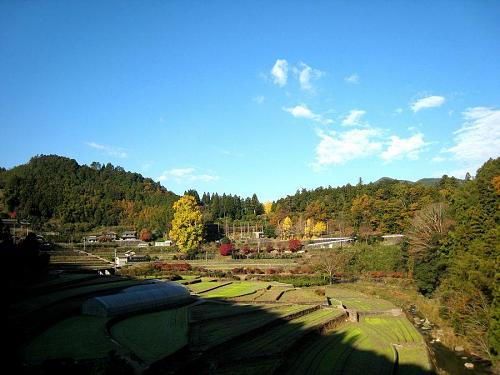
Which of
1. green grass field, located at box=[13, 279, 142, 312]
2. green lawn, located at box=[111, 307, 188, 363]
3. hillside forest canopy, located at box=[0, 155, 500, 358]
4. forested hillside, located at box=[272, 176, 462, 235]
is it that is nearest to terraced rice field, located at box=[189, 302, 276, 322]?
green lawn, located at box=[111, 307, 188, 363]

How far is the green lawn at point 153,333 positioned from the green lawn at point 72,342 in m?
1.04

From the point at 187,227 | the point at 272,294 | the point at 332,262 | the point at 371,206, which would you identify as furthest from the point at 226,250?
the point at 371,206

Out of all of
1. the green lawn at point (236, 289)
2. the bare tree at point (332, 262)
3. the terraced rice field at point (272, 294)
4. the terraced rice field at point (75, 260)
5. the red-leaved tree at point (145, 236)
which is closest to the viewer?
the terraced rice field at point (272, 294)

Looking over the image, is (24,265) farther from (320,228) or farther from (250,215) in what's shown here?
(250,215)

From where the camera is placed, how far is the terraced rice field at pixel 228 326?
24.0 metres

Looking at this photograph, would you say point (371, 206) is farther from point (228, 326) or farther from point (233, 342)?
point (233, 342)

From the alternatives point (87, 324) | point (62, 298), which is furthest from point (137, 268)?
point (87, 324)

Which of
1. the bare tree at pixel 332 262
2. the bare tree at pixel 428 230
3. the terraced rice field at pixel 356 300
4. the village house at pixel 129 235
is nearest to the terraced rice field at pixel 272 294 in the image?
the terraced rice field at pixel 356 300

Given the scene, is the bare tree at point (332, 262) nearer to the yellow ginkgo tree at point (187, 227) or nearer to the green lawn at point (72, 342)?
the yellow ginkgo tree at point (187, 227)

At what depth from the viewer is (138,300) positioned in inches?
1228

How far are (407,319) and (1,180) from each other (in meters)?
126

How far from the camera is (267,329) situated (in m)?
28.9

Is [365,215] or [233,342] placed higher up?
[365,215]

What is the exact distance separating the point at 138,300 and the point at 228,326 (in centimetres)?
750
